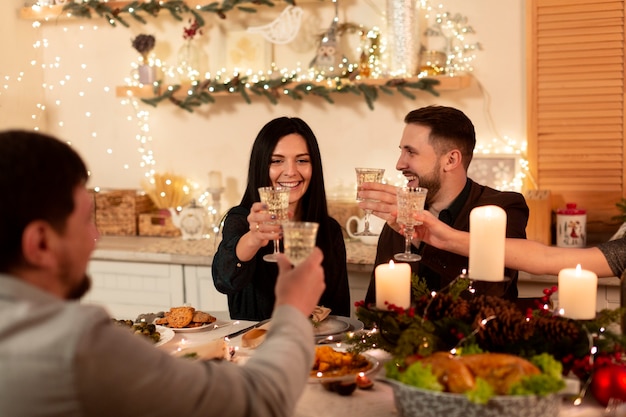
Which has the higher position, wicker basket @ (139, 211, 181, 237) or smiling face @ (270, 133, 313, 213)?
smiling face @ (270, 133, 313, 213)

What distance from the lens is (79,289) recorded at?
1.27m

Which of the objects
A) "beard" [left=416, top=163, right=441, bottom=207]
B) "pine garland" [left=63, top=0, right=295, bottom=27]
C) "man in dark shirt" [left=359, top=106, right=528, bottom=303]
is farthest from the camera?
"pine garland" [left=63, top=0, right=295, bottom=27]

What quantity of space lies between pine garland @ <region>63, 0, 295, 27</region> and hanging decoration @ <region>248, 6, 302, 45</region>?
6cm

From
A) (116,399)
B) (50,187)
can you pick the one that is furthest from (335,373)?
(50,187)

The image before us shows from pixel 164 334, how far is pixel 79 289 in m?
0.95

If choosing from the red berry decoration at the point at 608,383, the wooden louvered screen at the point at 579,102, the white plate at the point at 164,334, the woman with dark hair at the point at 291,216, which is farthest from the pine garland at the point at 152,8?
the red berry decoration at the point at 608,383

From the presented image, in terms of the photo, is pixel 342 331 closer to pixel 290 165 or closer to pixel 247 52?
pixel 290 165

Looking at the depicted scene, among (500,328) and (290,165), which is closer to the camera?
(500,328)

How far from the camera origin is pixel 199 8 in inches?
164

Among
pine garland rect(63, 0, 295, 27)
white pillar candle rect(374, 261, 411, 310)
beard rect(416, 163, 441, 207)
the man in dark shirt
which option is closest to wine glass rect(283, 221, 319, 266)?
white pillar candle rect(374, 261, 411, 310)

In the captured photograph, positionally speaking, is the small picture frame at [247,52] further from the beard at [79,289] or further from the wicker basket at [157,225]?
the beard at [79,289]

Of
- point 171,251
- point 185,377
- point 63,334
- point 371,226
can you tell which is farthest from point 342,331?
point 171,251

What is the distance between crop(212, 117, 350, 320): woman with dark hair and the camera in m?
2.68

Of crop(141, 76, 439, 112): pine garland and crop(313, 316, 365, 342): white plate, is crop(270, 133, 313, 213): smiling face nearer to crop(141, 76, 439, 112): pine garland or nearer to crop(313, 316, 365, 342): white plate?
crop(313, 316, 365, 342): white plate
